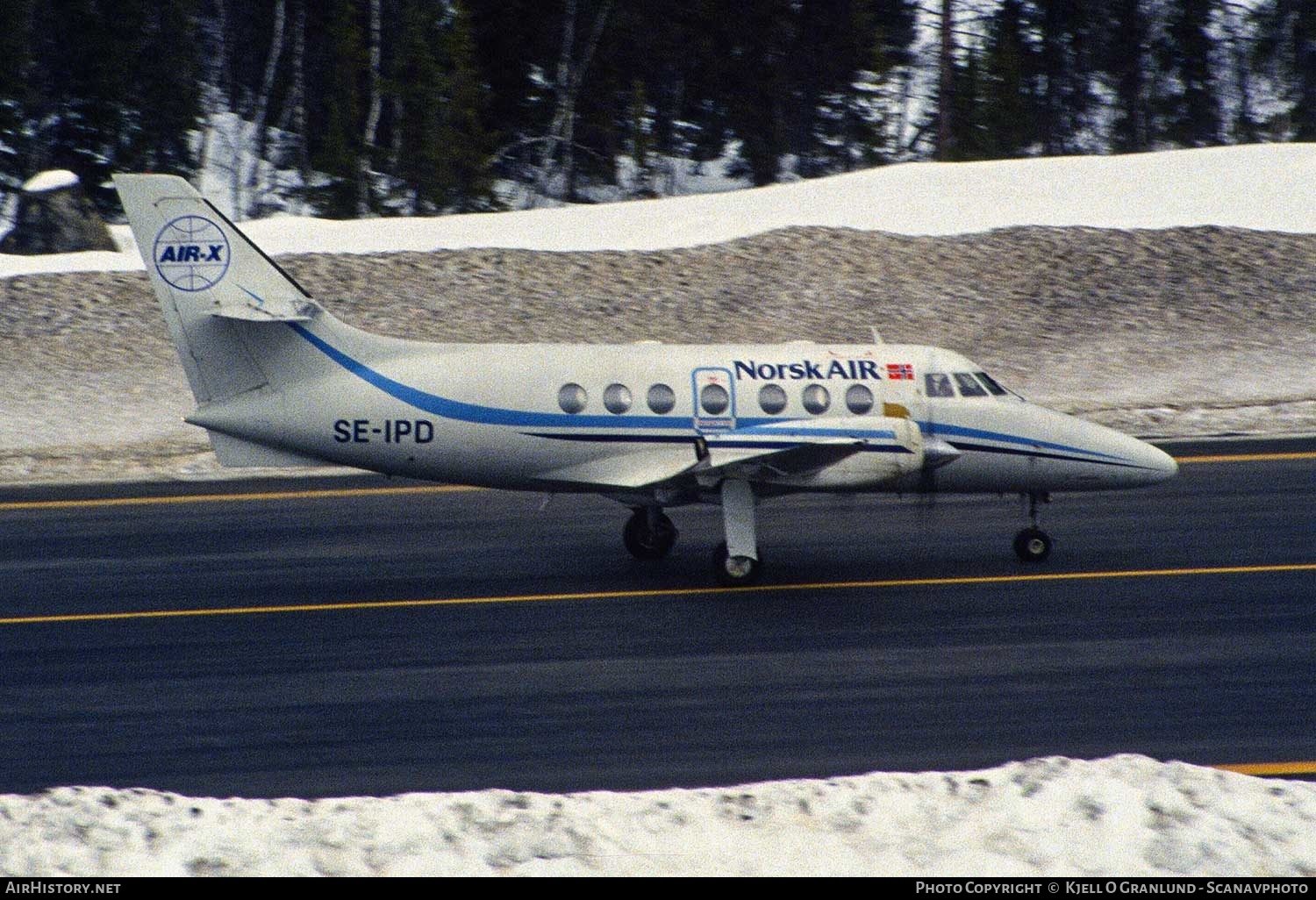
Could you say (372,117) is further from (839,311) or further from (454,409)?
(454,409)

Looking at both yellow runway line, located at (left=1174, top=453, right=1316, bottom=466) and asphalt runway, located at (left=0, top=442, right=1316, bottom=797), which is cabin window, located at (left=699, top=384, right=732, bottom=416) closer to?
asphalt runway, located at (left=0, top=442, right=1316, bottom=797)

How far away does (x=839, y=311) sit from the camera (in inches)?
1172

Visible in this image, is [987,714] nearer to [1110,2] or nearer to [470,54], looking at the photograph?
→ [470,54]

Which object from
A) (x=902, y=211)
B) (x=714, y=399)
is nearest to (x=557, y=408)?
(x=714, y=399)

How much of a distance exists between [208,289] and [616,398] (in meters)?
4.44

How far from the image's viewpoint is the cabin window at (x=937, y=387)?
664 inches

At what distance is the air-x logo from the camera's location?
16.1 m

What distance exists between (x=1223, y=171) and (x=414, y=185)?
2143cm

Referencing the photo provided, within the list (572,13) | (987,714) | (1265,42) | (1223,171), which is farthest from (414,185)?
(987,714)

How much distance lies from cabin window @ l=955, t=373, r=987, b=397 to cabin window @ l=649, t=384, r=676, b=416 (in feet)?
10.4

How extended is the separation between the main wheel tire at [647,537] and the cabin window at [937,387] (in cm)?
321

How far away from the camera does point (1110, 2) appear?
5203 cm

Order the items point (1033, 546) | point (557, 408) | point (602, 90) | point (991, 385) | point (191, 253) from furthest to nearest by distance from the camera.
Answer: point (602, 90), point (991, 385), point (1033, 546), point (557, 408), point (191, 253)

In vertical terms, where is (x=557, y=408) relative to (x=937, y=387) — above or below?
below
